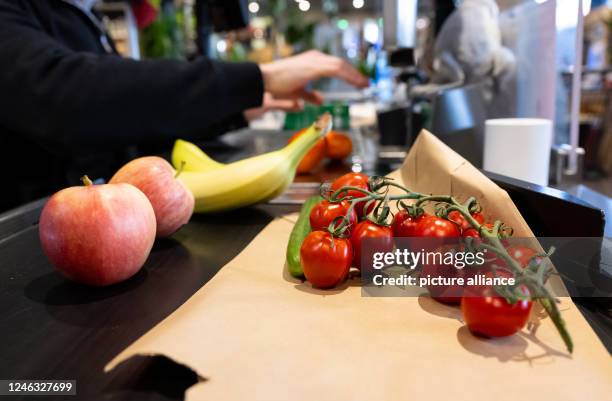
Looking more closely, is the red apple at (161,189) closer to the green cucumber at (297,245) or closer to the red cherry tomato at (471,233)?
the green cucumber at (297,245)

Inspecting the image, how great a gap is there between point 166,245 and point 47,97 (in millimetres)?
715

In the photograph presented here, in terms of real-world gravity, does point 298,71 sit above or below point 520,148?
above

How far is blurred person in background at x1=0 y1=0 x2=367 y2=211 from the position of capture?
4.11 ft

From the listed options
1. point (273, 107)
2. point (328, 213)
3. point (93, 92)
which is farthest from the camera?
point (273, 107)

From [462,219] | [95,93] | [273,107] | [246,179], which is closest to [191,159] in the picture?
[246,179]

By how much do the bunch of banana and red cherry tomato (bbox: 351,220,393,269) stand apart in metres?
0.37

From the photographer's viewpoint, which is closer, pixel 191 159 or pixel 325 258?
pixel 325 258

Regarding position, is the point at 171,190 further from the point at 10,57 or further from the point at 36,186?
the point at 36,186

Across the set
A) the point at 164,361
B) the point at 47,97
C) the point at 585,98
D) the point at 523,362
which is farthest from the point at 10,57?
the point at 585,98

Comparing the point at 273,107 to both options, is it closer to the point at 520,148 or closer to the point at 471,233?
the point at 520,148

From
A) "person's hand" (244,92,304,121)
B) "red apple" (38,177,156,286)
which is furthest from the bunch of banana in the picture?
"person's hand" (244,92,304,121)

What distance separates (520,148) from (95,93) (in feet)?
3.41

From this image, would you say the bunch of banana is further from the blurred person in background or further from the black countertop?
the blurred person in background

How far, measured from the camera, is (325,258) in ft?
1.89
